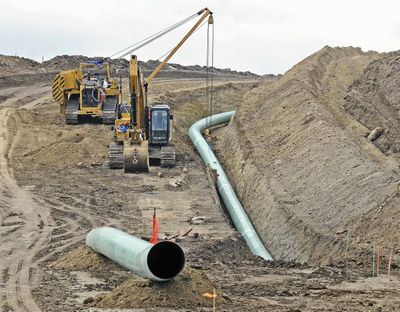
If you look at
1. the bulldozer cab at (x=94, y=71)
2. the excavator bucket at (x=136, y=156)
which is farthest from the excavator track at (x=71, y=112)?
the excavator bucket at (x=136, y=156)

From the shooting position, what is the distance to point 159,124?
38.6 m

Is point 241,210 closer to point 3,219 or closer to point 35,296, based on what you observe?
point 3,219

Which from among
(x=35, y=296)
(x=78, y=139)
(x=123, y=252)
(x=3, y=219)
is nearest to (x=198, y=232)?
(x=3, y=219)

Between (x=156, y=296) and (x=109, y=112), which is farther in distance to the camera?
(x=109, y=112)

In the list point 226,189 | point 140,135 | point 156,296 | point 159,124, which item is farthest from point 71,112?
point 156,296

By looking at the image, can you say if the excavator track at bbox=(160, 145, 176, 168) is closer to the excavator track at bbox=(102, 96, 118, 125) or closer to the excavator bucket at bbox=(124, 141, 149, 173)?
the excavator bucket at bbox=(124, 141, 149, 173)

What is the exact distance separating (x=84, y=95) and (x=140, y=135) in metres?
9.67

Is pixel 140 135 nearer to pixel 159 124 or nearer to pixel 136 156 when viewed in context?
pixel 136 156

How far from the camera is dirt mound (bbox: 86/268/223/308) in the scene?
1681 cm

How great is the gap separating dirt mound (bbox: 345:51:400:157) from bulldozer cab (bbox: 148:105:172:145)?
858cm

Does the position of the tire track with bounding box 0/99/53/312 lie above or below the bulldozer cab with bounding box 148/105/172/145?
below

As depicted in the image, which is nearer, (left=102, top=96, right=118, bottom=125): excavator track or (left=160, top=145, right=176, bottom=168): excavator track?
(left=160, top=145, right=176, bottom=168): excavator track

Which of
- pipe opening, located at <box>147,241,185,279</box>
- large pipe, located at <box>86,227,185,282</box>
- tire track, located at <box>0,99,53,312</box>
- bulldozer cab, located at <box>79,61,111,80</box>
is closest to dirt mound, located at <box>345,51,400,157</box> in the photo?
bulldozer cab, located at <box>79,61,111,80</box>

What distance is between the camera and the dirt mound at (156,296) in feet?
55.2
